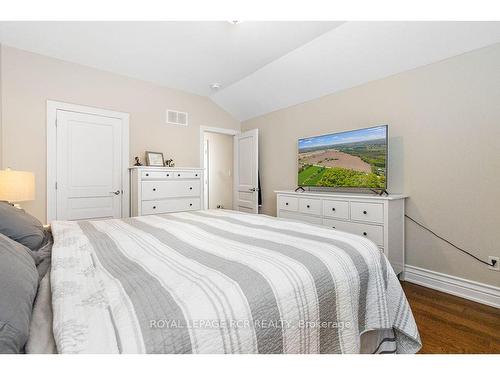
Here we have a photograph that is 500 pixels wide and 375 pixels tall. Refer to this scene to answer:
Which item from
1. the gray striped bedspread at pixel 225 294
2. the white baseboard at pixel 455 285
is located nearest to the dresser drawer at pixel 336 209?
the white baseboard at pixel 455 285

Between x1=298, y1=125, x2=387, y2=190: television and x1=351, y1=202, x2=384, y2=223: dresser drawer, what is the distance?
31cm

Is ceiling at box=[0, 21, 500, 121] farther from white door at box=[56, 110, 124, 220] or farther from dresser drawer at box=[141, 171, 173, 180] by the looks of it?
dresser drawer at box=[141, 171, 173, 180]

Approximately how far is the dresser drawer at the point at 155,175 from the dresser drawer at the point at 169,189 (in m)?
0.07

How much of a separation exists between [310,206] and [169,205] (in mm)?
1924

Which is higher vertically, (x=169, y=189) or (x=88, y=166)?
(x=88, y=166)

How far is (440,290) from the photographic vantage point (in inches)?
93.2

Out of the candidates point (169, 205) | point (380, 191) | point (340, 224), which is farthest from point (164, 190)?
point (380, 191)

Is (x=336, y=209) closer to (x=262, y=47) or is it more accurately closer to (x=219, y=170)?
(x=262, y=47)

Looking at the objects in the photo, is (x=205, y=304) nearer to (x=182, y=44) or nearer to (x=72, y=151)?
(x=182, y=44)

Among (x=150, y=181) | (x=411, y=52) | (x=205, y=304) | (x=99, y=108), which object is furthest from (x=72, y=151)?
(x=411, y=52)

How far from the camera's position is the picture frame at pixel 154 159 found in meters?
3.60

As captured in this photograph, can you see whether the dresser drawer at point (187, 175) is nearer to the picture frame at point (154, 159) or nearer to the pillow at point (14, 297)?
the picture frame at point (154, 159)

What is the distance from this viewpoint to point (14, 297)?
2.04ft

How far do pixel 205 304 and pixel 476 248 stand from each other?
2626mm
